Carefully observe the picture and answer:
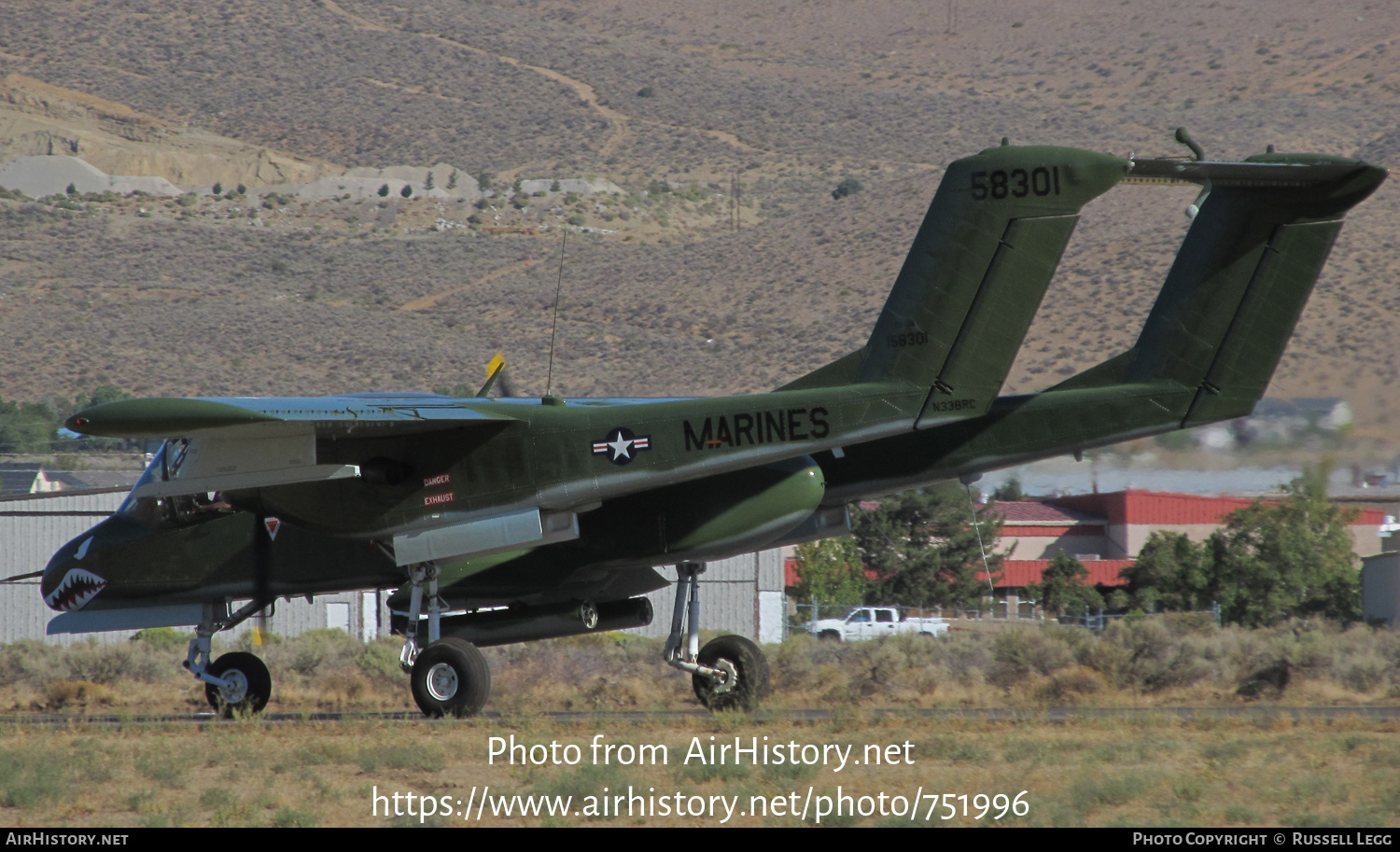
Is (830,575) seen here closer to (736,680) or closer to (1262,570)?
(1262,570)

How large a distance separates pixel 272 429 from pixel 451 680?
11.2ft

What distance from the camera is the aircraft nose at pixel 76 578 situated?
Answer: 60.3 feet

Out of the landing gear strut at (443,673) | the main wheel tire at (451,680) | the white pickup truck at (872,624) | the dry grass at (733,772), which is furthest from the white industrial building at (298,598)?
the dry grass at (733,772)

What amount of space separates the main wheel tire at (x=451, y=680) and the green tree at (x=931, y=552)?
39772 mm

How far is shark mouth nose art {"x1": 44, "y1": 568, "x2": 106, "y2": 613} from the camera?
18375 millimetres

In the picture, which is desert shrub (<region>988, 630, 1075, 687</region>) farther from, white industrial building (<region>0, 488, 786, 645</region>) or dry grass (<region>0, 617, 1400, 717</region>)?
white industrial building (<region>0, 488, 786, 645</region>)

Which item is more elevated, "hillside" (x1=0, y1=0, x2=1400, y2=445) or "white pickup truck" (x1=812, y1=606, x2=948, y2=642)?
"hillside" (x1=0, y1=0, x2=1400, y2=445)

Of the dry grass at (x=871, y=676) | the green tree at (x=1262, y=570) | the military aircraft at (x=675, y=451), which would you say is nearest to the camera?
the military aircraft at (x=675, y=451)

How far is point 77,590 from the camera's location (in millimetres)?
18484

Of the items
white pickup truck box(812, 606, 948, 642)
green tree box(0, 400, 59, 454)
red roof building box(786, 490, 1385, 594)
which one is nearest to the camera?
white pickup truck box(812, 606, 948, 642)

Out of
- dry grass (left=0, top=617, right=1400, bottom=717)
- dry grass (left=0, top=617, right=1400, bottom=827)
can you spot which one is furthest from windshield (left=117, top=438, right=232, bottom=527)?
dry grass (left=0, top=617, right=1400, bottom=717)

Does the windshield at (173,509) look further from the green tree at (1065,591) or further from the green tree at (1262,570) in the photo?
the green tree at (1065,591)

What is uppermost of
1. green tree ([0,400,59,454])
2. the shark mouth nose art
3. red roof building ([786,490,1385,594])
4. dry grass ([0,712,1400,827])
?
green tree ([0,400,59,454])

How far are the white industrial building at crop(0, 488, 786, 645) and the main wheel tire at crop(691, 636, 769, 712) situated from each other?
16.9 meters
